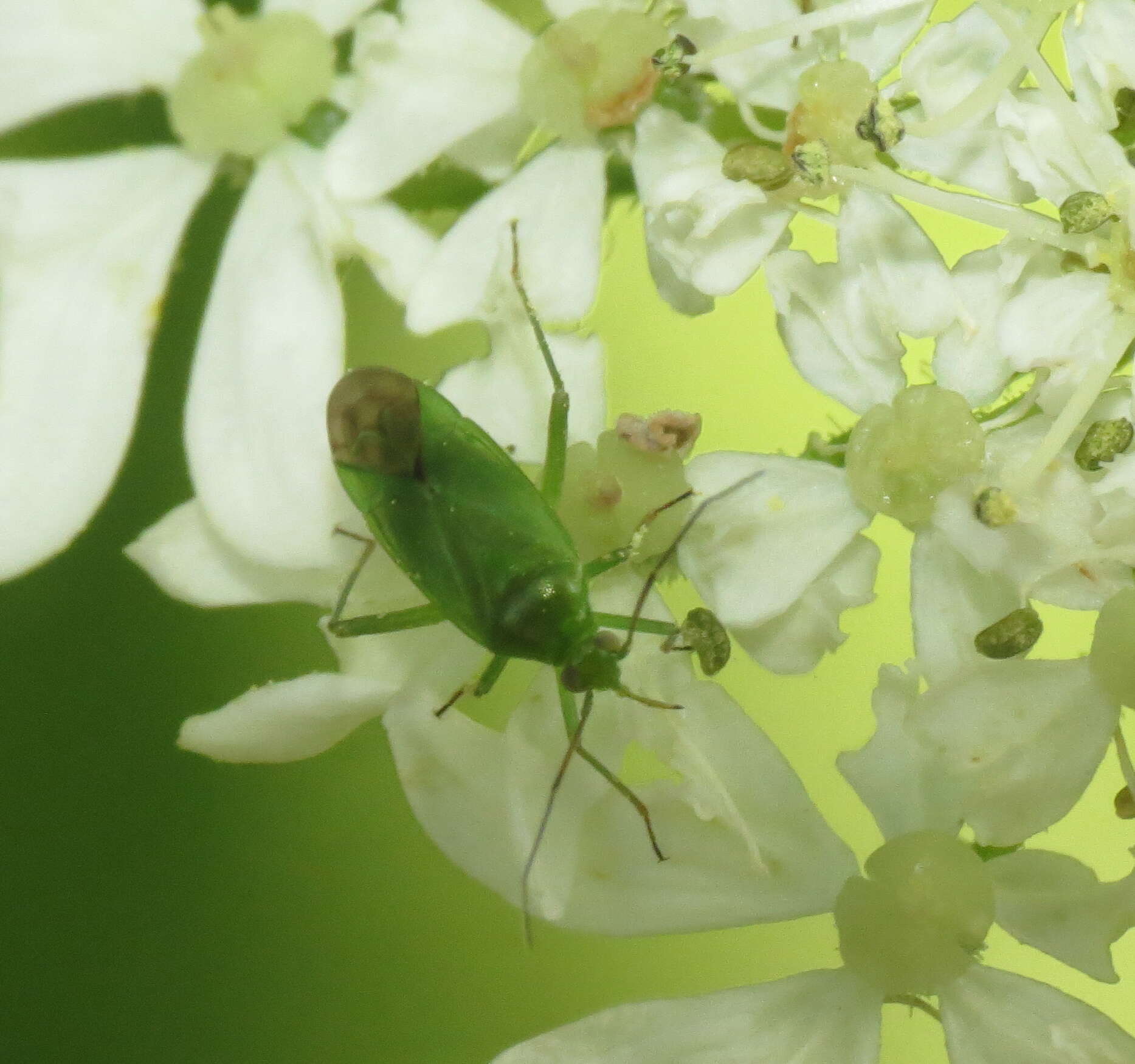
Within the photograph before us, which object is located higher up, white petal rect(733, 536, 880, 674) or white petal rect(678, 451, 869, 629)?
white petal rect(678, 451, 869, 629)

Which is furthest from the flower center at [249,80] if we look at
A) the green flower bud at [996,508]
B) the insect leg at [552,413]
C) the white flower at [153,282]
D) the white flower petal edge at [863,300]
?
the green flower bud at [996,508]

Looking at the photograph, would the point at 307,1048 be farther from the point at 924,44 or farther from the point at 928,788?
the point at 924,44

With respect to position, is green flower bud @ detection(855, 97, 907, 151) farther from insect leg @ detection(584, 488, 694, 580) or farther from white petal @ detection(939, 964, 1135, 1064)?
white petal @ detection(939, 964, 1135, 1064)

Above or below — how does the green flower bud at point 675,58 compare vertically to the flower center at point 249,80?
below

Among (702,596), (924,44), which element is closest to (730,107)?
(924,44)

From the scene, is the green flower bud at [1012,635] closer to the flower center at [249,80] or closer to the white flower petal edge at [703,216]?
the white flower petal edge at [703,216]

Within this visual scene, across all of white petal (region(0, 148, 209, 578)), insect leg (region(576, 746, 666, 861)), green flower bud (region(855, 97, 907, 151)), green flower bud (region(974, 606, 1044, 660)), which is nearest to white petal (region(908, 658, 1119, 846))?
green flower bud (region(974, 606, 1044, 660))
